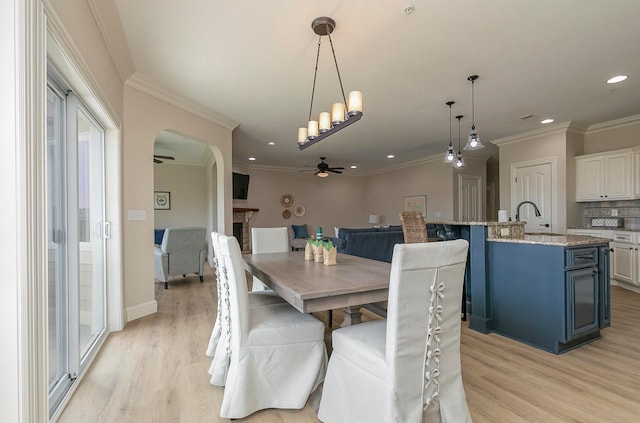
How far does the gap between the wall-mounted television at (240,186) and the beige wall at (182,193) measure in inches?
33.7

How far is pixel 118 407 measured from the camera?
1.82m

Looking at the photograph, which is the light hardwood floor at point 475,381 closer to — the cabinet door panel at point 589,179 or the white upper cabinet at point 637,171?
the white upper cabinet at point 637,171

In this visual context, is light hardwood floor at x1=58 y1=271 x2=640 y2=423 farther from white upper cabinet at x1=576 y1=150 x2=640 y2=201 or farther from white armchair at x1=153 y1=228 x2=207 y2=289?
white upper cabinet at x1=576 y1=150 x2=640 y2=201

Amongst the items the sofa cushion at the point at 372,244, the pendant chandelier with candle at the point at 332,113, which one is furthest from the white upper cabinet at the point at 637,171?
the pendant chandelier with candle at the point at 332,113

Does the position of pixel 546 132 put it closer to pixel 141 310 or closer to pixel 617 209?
pixel 617 209

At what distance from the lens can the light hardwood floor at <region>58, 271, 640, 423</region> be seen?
5.71 feet

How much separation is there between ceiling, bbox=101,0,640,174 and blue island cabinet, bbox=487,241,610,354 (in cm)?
173

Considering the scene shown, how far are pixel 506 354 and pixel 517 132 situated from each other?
4313 millimetres

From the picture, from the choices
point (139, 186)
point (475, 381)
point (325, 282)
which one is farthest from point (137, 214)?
point (475, 381)

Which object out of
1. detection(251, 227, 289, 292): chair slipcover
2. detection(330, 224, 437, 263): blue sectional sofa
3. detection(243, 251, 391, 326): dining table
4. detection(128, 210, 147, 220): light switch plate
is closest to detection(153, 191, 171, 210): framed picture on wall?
detection(128, 210, 147, 220): light switch plate

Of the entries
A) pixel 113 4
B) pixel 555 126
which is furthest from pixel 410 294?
pixel 555 126

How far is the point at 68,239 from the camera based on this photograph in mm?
2113

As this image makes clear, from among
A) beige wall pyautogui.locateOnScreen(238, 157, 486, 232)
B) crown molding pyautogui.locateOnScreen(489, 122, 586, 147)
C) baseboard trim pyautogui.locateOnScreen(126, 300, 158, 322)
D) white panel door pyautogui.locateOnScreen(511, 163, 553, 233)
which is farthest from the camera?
beige wall pyautogui.locateOnScreen(238, 157, 486, 232)

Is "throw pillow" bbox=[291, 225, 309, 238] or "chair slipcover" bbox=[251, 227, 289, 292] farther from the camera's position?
"throw pillow" bbox=[291, 225, 309, 238]
